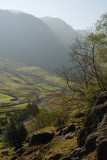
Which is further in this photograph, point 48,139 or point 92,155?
point 48,139

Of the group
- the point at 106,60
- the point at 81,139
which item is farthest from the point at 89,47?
the point at 81,139

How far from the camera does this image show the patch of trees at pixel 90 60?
2158 cm

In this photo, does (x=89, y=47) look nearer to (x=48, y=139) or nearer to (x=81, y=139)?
(x=81, y=139)

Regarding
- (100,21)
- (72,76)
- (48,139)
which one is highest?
(100,21)

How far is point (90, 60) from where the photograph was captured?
883 inches

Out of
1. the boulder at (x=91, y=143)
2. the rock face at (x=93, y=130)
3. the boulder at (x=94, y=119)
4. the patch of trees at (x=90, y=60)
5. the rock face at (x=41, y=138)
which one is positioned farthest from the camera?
the rock face at (x=41, y=138)

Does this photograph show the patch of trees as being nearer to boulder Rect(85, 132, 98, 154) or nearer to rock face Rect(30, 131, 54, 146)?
boulder Rect(85, 132, 98, 154)

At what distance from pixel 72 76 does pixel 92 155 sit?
14504mm

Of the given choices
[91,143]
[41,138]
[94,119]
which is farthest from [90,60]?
[41,138]

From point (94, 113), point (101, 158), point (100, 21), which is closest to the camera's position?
point (101, 158)

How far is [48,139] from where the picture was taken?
Result: 25.7 meters

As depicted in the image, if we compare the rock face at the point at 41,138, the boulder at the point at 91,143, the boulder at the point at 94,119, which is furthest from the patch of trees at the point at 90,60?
the rock face at the point at 41,138

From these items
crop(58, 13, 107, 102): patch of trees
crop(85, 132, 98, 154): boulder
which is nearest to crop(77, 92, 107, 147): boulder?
crop(85, 132, 98, 154): boulder

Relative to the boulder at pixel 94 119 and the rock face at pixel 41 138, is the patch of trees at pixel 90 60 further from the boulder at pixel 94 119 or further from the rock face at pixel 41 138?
the rock face at pixel 41 138
